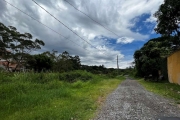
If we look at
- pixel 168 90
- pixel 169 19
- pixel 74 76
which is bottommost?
pixel 168 90

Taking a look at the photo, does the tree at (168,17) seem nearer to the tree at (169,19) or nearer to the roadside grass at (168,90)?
the tree at (169,19)

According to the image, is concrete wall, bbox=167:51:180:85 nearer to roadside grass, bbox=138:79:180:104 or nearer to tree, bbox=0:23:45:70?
roadside grass, bbox=138:79:180:104

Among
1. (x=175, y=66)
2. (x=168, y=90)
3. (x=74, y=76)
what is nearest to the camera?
(x=168, y=90)

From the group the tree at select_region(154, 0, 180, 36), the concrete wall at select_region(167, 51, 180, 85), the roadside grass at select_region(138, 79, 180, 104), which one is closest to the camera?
the roadside grass at select_region(138, 79, 180, 104)

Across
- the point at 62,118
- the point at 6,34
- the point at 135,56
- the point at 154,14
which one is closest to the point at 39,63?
the point at 6,34

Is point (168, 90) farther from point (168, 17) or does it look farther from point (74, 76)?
point (74, 76)

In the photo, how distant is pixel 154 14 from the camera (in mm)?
14266

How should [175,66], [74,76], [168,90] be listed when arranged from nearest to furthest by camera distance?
[168,90] → [175,66] → [74,76]

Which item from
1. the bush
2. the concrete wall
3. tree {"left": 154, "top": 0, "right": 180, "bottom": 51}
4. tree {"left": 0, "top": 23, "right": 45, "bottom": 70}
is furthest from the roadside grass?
tree {"left": 0, "top": 23, "right": 45, "bottom": 70}

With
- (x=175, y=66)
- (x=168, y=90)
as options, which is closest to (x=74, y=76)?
(x=175, y=66)

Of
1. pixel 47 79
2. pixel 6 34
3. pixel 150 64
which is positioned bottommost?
pixel 47 79

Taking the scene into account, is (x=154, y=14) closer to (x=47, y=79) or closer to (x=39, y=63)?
(x=47, y=79)

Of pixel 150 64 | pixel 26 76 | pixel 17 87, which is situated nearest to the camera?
pixel 17 87

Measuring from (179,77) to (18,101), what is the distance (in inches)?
520
